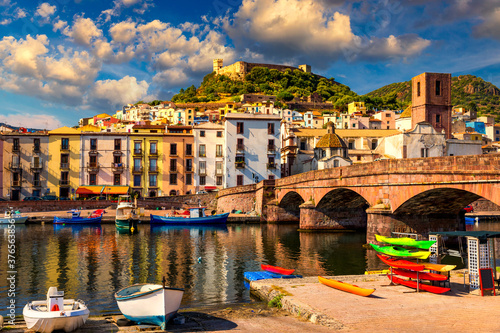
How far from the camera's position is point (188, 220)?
195 ft

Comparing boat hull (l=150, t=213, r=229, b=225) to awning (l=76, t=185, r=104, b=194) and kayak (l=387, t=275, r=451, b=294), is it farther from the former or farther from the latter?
kayak (l=387, t=275, r=451, b=294)

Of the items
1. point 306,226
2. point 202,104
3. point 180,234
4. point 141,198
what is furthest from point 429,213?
point 202,104

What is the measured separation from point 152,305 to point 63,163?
6862 cm

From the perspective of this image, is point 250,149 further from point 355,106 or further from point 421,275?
point 355,106

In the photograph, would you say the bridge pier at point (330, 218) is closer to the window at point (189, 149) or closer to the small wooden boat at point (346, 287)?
the small wooden boat at point (346, 287)

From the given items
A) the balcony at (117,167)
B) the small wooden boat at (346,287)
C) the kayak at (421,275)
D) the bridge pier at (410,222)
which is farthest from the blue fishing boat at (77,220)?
the kayak at (421,275)

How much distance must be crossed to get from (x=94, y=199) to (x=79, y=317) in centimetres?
6167

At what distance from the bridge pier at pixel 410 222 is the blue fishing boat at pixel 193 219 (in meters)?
28.4

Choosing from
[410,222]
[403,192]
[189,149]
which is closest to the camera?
[403,192]

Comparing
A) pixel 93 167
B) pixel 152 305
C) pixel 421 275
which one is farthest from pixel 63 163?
pixel 421 275

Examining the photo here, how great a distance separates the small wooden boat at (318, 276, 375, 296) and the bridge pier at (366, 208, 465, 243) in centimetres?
1598

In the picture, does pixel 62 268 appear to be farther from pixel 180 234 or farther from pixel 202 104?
pixel 202 104

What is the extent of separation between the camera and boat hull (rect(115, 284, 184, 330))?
1473 cm

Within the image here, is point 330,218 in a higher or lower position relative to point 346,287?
higher
